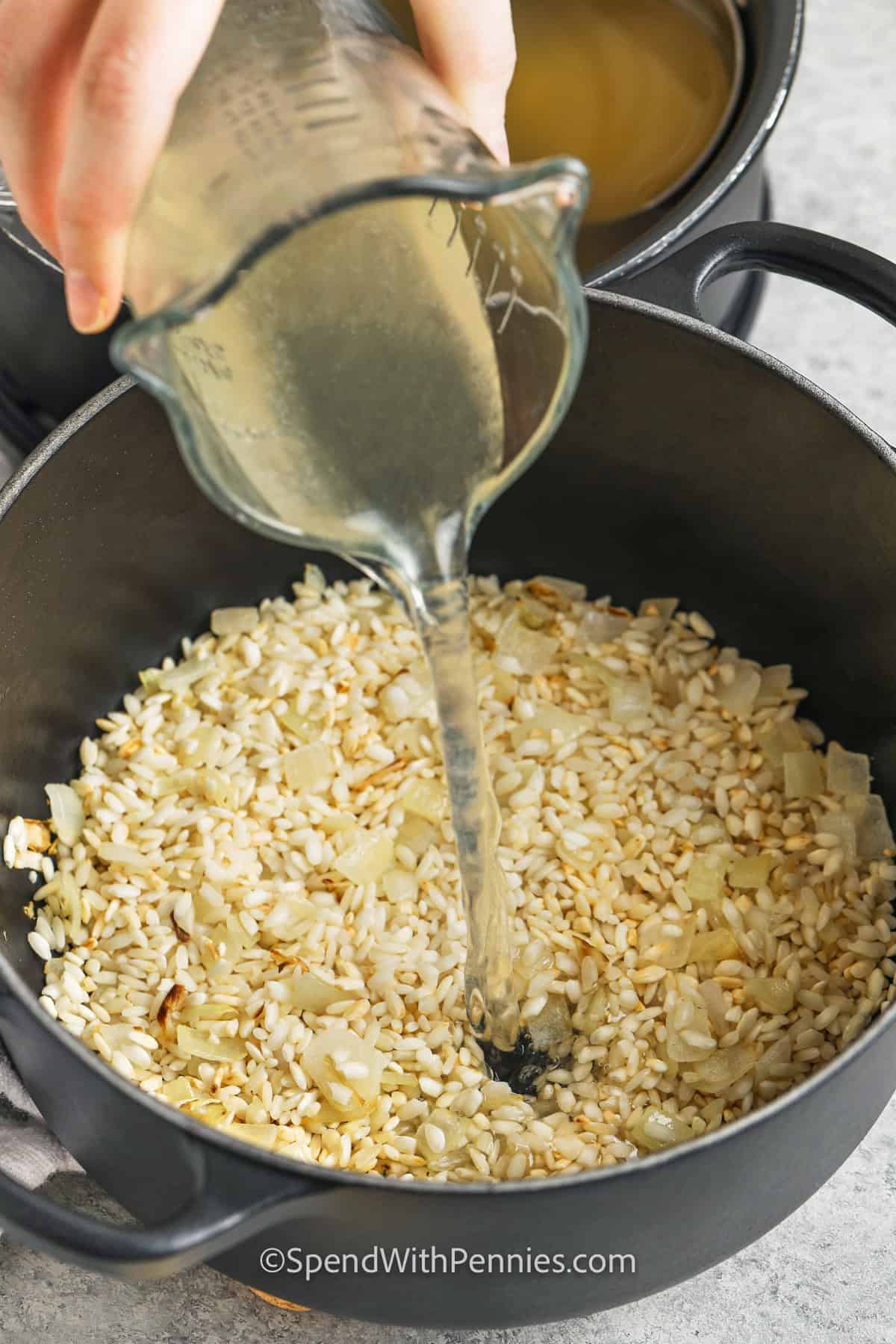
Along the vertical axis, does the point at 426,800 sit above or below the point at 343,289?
below

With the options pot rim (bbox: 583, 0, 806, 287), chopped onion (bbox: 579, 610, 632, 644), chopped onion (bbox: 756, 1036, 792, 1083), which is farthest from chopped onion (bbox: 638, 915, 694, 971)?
pot rim (bbox: 583, 0, 806, 287)

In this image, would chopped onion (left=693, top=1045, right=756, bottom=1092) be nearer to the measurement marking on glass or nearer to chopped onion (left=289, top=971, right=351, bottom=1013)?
chopped onion (left=289, top=971, right=351, bottom=1013)

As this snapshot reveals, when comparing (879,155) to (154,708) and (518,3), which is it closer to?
(518,3)

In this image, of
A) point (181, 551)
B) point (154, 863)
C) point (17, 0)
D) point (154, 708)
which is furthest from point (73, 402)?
point (17, 0)

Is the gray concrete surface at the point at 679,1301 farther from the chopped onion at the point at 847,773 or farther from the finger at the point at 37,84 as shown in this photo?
the finger at the point at 37,84

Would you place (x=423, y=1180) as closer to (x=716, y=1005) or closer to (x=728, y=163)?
(x=716, y=1005)

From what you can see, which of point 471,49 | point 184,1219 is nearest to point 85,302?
point 471,49

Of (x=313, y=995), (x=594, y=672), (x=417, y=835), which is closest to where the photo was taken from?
(x=313, y=995)
